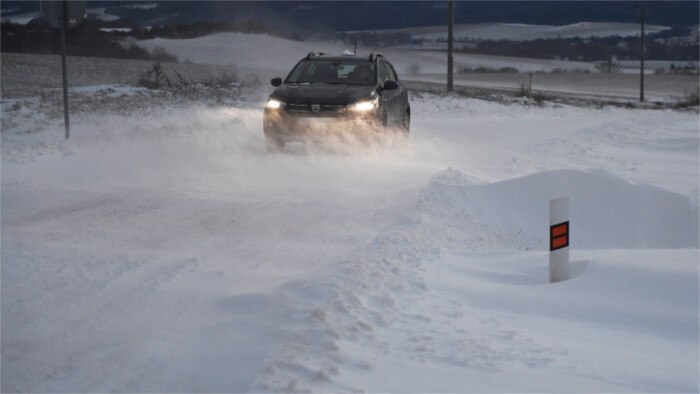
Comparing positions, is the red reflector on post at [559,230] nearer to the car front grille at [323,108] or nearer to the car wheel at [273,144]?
the car front grille at [323,108]

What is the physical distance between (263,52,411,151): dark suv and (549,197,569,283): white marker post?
6349mm

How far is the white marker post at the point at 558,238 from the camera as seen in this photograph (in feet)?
20.5

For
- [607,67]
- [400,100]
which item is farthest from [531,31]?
[400,100]

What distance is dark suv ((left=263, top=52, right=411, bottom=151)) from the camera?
12.3 metres

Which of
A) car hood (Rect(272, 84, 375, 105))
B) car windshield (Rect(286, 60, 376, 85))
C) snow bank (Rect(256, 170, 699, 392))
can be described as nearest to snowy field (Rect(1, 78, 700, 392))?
snow bank (Rect(256, 170, 699, 392))

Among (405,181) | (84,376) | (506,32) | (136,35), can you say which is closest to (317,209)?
(405,181)

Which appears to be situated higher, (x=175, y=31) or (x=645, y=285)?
(x=175, y=31)

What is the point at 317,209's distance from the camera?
8656mm

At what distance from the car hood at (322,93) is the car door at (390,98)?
1.34ft

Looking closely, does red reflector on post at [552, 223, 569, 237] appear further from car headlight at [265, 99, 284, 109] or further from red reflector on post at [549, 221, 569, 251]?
car headlight at [265, 99, 284, 109]

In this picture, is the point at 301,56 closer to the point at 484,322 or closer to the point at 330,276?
the point at 330,276

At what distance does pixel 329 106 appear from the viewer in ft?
40.4

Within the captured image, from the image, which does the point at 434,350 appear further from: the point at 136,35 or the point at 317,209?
the point at 136,35

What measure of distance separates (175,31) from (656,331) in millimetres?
69702
